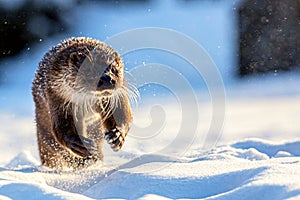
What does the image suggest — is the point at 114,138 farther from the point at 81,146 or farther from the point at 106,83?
the point at 106,83

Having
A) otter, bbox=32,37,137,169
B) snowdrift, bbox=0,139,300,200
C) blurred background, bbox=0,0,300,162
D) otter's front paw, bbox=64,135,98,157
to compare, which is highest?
blurred background, bbox=0,0,300,162

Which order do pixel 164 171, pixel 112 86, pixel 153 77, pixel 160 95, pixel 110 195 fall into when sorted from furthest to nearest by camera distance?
pixel 160 95
pixel 153 77
pixel 112 86
pixel 164 171
pixel 110 195

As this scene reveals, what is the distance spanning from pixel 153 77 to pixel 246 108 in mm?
1375

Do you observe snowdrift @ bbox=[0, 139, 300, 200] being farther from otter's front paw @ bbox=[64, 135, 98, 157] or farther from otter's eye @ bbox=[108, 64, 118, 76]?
otter's eye @ bbox=[108, 64, 118, 76]

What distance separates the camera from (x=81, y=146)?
11.1 feet

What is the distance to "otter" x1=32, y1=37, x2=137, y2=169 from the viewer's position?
11.3 feet

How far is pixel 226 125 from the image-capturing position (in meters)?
7.04

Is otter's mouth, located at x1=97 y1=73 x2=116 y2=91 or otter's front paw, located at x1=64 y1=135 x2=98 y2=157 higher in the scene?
otter's mouth, located at x1=97 y1=73 x2=116 y2=91

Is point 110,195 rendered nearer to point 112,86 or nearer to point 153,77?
point 112,86

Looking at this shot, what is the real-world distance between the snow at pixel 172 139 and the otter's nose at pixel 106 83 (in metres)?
0.47

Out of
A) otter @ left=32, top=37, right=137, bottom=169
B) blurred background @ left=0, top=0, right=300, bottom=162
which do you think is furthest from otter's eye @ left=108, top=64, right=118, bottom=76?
blurred background @ left=0, top=0, right=300, bottom=162

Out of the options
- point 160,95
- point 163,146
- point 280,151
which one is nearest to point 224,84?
point 160,95

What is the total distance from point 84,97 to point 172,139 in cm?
227

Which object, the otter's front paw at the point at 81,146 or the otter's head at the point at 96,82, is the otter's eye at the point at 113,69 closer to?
the otter's head at the point at 96,82
